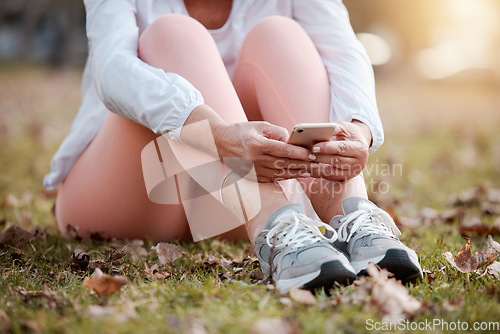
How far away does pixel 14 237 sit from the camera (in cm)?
172

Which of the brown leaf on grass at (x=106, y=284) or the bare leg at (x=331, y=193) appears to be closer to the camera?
the brown leaf on grass at (x=106, y=284)

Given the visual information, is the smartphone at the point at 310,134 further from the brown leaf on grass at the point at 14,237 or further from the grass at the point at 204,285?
the brown leaf on grass at the point at 14,237

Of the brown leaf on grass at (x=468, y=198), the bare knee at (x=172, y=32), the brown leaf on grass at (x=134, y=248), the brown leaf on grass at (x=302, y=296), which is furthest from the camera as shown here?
the brown leaf on grass at (x=468, y=198)

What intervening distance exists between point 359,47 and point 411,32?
20.2 metres

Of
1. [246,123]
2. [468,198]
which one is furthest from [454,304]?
[468,198]

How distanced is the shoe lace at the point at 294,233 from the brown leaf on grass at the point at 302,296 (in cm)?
13

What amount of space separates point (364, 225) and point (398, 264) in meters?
0.14

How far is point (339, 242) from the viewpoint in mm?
1339

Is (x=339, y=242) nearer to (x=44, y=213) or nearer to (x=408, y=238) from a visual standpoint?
(x=408, y=238)

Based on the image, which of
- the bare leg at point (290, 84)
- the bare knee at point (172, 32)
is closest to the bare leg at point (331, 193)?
the bare leg at point (290, 84)

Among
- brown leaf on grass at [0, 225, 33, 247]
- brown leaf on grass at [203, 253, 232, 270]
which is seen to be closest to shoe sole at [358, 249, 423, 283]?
brown leaf on grass at [203, 253, 232, 270]

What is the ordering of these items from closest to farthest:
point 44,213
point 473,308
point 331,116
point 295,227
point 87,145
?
point 473,308 < point 295,227 < point 331,116 < point 87,145 < point 44,213

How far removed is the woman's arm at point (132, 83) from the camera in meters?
1.36

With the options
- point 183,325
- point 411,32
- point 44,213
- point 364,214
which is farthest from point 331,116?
point 411,32
